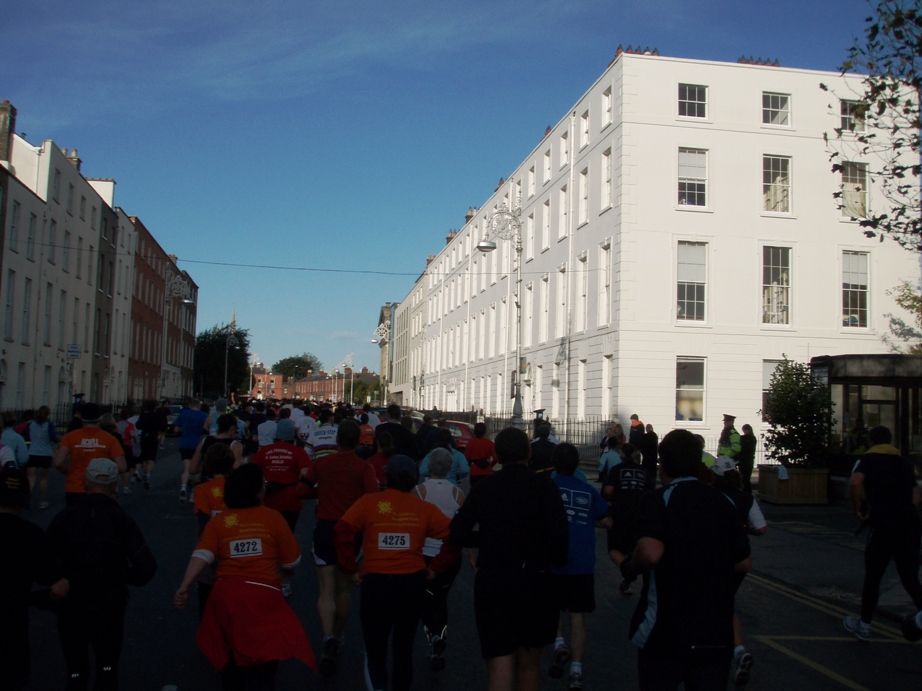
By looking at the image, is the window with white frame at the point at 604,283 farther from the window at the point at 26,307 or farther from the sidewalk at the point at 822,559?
the window at the point at 26,307

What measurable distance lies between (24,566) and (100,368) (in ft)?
144

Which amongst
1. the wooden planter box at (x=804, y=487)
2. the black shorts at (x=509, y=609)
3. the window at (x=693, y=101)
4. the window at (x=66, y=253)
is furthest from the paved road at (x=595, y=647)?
the window at (x=66, y=253)

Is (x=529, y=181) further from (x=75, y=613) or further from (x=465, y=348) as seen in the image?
(x=75, y=613)

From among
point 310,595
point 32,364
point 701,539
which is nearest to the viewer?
point 701,539

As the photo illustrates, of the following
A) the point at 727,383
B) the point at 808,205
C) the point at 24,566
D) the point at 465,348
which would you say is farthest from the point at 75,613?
the point at 465,348

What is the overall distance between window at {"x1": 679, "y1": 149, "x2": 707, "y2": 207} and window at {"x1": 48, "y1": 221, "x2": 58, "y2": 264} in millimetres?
25817

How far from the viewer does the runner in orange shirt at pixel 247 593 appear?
436cm

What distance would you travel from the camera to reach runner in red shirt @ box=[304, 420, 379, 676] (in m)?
6.44

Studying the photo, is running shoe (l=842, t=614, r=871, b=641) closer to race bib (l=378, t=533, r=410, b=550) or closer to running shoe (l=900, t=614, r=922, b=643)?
running shoe (l=900, t=614, r=922, b=643)

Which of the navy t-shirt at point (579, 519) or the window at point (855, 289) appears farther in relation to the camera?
the window at point (855, 289)

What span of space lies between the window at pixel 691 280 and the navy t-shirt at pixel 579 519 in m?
23.1

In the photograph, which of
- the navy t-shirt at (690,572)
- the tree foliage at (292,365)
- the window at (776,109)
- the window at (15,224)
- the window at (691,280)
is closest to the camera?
the navy t-shirt at (690,572)

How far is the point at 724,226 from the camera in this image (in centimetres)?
2859

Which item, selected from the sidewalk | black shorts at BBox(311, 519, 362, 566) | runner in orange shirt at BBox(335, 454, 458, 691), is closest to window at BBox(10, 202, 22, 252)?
the sidewalk
